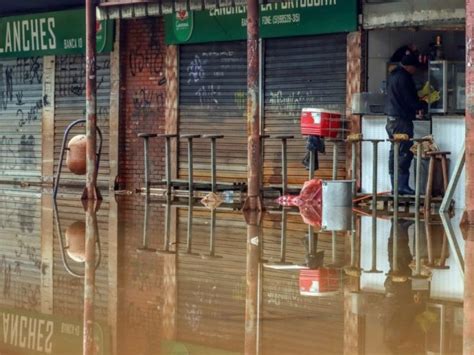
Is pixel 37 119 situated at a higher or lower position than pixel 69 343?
higher

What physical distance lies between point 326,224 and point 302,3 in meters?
Answer: 6.19

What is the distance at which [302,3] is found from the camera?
63.1ft

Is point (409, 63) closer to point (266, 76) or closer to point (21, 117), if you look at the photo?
point (266, 76)

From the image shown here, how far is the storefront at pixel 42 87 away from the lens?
2348cm

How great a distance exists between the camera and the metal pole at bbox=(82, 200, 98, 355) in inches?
265

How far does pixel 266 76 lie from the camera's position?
20.0 meters

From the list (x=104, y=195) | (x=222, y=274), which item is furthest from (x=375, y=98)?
(x=222, y=274)

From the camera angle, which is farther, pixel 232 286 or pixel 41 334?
pixel 232 286

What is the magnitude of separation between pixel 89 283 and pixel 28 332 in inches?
78.9

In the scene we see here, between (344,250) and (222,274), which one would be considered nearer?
(222,274)

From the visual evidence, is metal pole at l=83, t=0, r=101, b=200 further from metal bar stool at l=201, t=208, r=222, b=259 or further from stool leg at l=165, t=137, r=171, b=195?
metal bar stool at l=201, t=208, r=222, b=259

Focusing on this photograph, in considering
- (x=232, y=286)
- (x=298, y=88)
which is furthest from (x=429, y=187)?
(x=232, y=286)

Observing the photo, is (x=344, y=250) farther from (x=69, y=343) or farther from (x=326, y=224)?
(x=69, y=343)

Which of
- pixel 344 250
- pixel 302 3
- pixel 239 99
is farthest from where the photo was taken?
pixel 239 99
